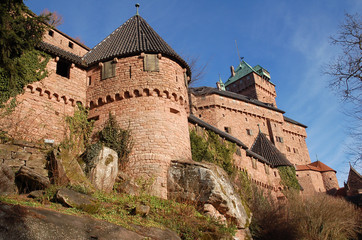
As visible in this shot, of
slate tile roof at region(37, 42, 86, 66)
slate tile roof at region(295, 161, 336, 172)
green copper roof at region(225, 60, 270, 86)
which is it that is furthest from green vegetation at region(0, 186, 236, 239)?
green copper roof at region(225, 60, 270, 86)

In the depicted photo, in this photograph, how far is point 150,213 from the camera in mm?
9445

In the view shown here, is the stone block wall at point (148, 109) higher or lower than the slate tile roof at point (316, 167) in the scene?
lower

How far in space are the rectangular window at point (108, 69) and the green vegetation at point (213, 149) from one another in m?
5.73

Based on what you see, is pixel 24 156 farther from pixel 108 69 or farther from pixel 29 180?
pixel 108 69

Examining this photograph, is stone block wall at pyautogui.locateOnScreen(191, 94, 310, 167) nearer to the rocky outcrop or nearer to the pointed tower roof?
the pointed tower roof

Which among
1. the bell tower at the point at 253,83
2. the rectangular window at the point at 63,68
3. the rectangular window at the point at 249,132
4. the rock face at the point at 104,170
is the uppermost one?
the bell tower at the point at 253,83

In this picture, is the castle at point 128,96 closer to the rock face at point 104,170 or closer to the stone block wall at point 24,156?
the rock face at point 104,170

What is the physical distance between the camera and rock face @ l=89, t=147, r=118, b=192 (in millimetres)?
10406

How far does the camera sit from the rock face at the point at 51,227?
5.61 m

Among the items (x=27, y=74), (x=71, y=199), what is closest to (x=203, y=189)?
(x=71, y=199)

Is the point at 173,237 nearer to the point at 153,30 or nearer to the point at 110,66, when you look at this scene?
the point at 110,66

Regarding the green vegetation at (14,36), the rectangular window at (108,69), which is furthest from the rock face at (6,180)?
the rectangular window at (108,69)

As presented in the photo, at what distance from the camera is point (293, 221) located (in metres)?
17.8

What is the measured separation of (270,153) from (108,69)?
19550 millimetres
